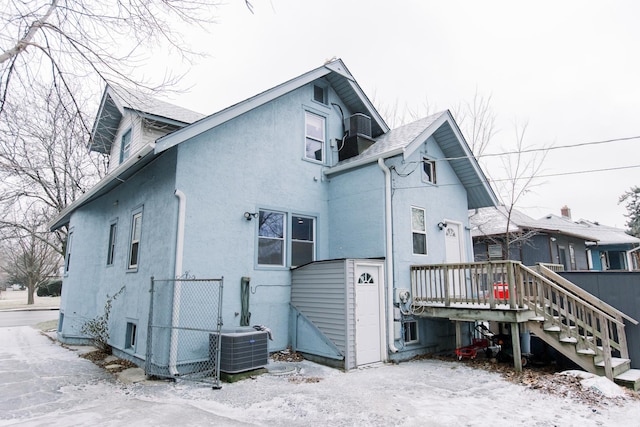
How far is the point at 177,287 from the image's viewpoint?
7.09 meters

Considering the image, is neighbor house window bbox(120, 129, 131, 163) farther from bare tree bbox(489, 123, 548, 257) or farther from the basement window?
bare tree bbox(489, 123, 548, 257)

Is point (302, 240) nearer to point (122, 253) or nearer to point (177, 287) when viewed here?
point (177, 287)

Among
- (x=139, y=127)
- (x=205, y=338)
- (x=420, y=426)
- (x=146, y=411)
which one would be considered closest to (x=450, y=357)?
(x=420, y=426)

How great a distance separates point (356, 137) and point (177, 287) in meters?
6.24

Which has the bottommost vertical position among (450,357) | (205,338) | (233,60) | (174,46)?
(450,357)

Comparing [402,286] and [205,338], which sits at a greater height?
[402,286]

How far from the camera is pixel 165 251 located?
7.29m

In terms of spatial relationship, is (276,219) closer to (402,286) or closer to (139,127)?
(402,286)

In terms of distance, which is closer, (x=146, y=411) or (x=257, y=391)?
(x=146, y=411)

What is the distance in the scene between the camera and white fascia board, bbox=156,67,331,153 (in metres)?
7.02

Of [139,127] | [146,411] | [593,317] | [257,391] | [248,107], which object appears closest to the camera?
[146,411]

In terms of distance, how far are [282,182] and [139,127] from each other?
15.0 feet

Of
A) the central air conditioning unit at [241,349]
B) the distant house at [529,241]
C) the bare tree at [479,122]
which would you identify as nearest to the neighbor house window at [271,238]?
the central air conditioning unit at [241,349]

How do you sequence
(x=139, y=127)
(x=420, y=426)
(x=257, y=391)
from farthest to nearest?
(x=139, y=127), (x=257, y=391), (x=420, y=426)
